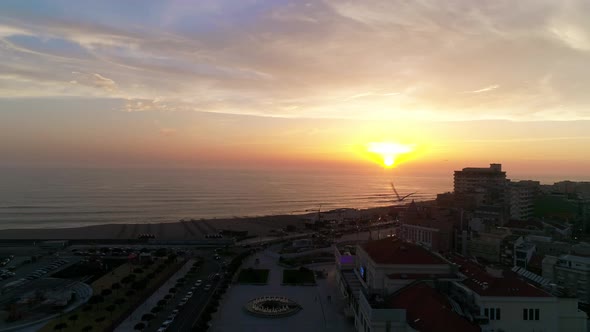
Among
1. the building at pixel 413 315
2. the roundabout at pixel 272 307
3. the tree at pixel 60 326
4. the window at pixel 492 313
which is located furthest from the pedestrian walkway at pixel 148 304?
the window at pixel 492 313

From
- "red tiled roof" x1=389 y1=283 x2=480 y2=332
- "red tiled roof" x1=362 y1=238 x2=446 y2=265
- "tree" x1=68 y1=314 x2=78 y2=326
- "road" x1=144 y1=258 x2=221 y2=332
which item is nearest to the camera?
"red tiled roof" x1=389 y1=283 x2=480 y2=332

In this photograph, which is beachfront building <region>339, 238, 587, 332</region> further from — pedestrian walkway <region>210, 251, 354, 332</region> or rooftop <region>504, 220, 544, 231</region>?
rooftop <region>504, 220, 544, 231</region>

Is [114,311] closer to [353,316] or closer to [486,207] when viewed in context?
[353,316]

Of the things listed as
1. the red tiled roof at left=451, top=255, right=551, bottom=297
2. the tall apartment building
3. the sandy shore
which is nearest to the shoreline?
the sandy shore

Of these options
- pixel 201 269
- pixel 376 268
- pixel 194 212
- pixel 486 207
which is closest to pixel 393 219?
pixel 486 207

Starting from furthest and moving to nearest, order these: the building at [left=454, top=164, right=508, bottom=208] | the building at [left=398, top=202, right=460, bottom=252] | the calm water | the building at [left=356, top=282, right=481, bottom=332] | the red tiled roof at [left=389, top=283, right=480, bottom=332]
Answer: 1. the building at [left=454, top=164, right=508, bottom=208]
2. the calm water
3. the building at [left=398, top=202, right=460, bottom=252]
4. the building at [left=356, top=282, right=481, bottom=332]
5. the red tiled roof at [left=389, top=283, right=480, bottom=332]

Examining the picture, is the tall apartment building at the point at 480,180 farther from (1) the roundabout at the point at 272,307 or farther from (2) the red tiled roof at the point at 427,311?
(2) the red tiled roof at the point at 427,311

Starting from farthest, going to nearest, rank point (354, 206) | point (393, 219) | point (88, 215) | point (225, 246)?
point (354, 206)
point (393, 219)
point (88, 215)
point (225, 246)
